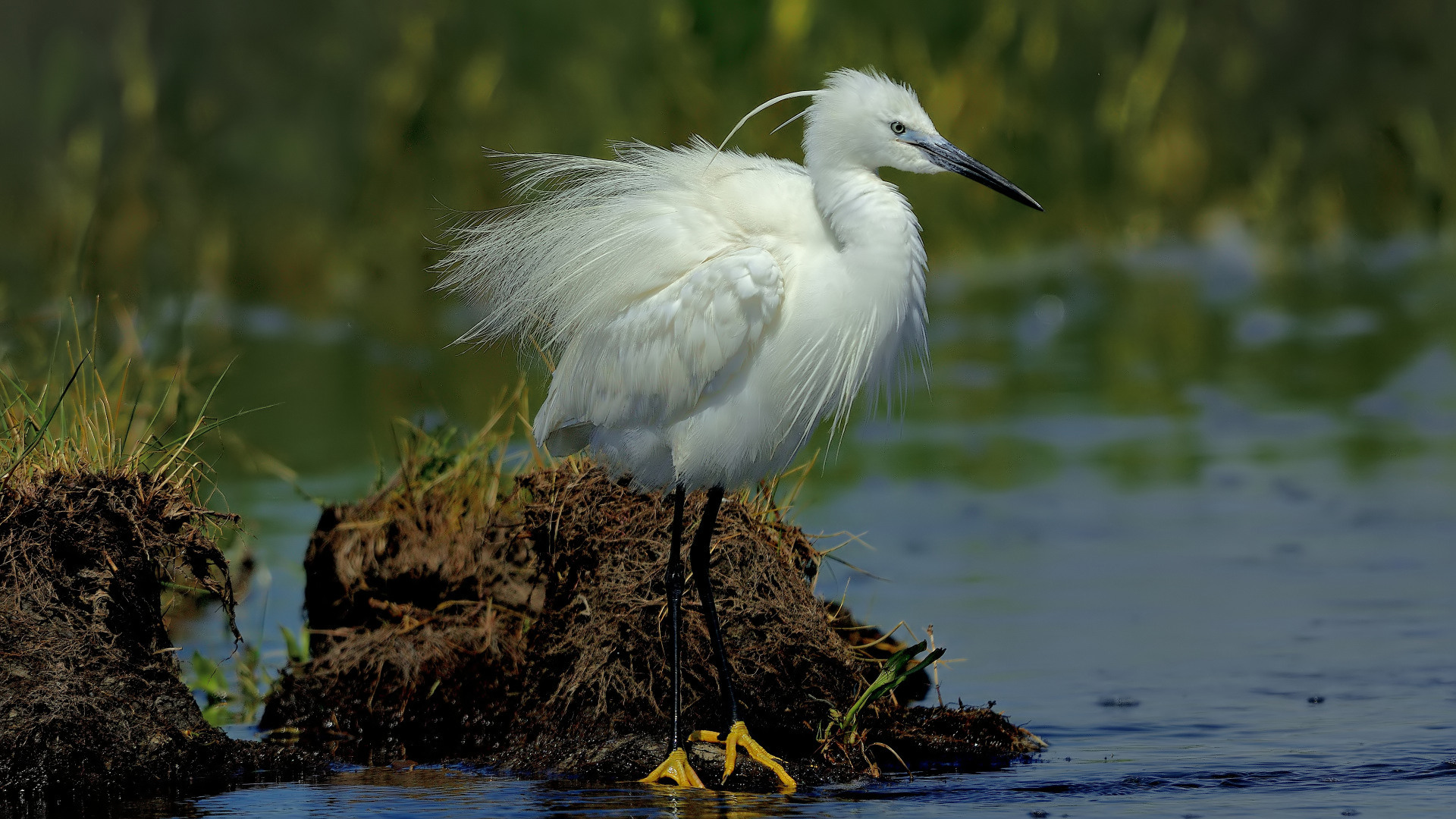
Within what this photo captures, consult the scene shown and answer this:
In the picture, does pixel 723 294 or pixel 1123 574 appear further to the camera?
pixel 1123 574

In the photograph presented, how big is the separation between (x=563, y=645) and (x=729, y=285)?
1.34 metres

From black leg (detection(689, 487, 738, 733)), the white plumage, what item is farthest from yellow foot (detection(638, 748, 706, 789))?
the white plumage

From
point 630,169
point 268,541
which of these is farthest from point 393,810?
point 268,541

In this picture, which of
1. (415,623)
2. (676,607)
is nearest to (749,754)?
(676,607)

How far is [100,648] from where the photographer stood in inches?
220

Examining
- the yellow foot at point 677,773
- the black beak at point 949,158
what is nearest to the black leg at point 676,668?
the yellow foot at point 677,773

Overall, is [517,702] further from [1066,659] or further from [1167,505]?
[1167,505]

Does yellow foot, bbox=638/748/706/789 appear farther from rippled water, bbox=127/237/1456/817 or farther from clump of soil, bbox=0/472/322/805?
clump of soil, bbox=0/472/322/805

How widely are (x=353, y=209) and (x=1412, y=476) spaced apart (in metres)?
8.48

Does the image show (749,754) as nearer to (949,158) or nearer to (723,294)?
(723,294)

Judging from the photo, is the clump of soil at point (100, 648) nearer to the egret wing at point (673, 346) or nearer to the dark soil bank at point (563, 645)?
the dark soil bank at point (563, 645)

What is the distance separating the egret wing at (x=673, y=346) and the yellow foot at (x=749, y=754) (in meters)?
1.08

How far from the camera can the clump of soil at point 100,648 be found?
5.39 metres

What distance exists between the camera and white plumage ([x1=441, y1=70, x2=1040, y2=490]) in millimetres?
5859
